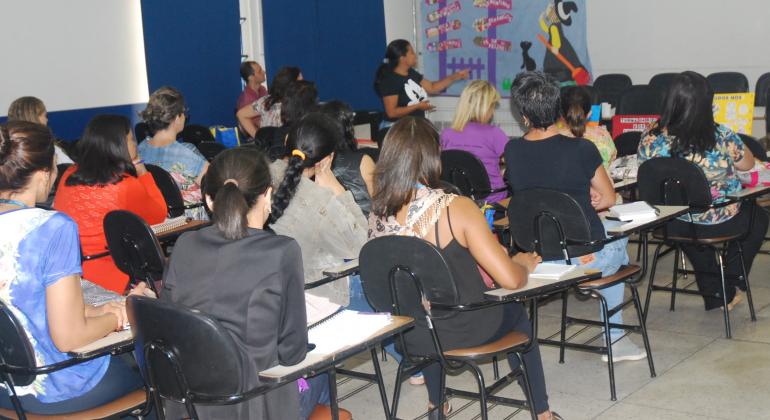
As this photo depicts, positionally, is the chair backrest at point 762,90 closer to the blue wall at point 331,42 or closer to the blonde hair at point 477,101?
the blonde hair at point 477,101

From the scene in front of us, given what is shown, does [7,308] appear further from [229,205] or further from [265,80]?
[265,80]

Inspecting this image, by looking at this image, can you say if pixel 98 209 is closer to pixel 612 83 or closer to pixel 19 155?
pixel 19 155

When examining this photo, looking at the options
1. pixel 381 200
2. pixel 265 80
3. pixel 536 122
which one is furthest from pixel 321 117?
pixel 265 80

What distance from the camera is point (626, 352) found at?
13.7ft

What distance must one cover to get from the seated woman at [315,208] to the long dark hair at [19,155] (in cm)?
96

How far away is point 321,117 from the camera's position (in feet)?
11.7

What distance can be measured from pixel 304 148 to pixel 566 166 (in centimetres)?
110

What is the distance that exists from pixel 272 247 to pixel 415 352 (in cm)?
97

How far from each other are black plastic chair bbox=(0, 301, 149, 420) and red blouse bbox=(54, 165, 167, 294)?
4.70ft

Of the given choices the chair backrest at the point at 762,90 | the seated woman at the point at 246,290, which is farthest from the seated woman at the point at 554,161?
the chair backrest at the point at 762,90

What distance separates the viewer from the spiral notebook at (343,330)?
2416 millimetres

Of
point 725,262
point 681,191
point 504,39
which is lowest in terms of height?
point 725,262

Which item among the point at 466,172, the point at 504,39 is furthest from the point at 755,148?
the point at 504,39

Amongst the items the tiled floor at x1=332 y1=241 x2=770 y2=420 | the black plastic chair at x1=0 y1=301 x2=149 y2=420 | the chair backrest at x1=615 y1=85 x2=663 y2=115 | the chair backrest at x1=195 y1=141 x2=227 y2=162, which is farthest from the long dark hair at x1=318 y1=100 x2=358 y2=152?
the chair backrest at x1=615 y1=85 x2=663 y2=115
